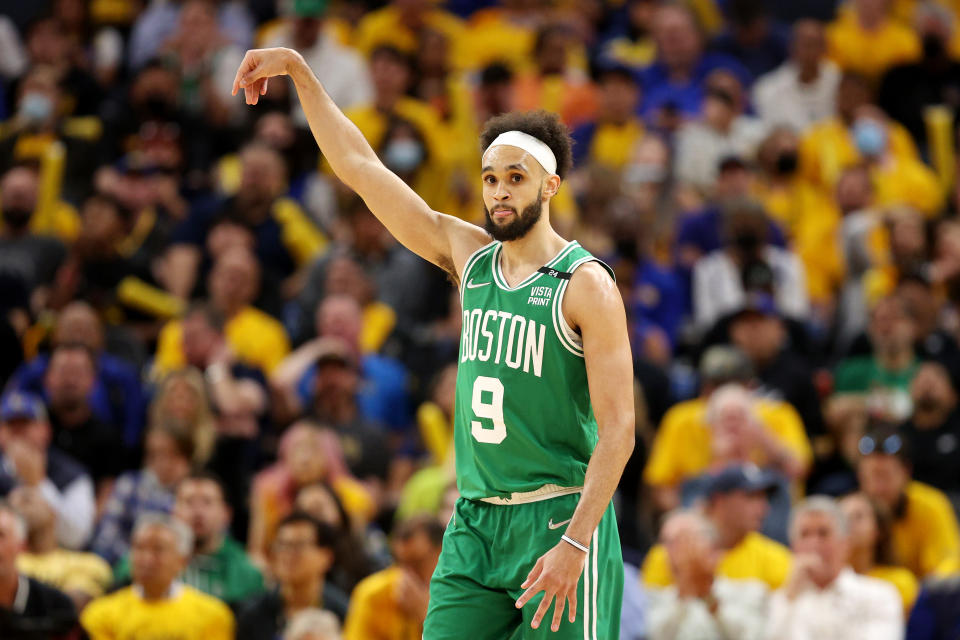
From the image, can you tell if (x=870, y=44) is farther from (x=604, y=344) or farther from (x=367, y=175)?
(x=604, y=344)

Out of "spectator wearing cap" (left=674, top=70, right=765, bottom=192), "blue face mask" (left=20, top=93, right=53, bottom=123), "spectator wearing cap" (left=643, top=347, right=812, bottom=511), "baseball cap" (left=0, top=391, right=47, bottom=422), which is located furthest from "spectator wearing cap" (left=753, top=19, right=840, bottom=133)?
"baseball cap" (left=0, top=391, right=47, bottom=422)

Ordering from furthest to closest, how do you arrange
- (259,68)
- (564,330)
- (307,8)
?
(307,8) < (259,68) < (564,330)

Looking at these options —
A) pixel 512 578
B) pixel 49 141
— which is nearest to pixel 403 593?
pixel 512 578

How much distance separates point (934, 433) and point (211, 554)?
16.5ft

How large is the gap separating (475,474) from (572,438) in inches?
14.2

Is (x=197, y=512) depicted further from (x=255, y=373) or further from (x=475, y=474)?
(x=475, y=474)

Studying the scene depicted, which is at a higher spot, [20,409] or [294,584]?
[20,409]

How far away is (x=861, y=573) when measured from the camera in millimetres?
9102

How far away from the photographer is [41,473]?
9.70 m

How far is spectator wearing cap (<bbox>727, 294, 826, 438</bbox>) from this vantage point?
10.9 metres

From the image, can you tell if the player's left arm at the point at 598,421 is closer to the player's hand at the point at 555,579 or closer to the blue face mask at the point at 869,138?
the player's hand at the point at 555,579

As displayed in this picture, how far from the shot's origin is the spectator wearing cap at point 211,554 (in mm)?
9141

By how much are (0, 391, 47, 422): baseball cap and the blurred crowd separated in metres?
0.02

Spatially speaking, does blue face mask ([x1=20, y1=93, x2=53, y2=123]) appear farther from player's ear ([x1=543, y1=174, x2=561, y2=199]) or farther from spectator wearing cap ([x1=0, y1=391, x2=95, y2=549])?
player's ear ([x1=543, y1=174, x2=561, y2=199])
